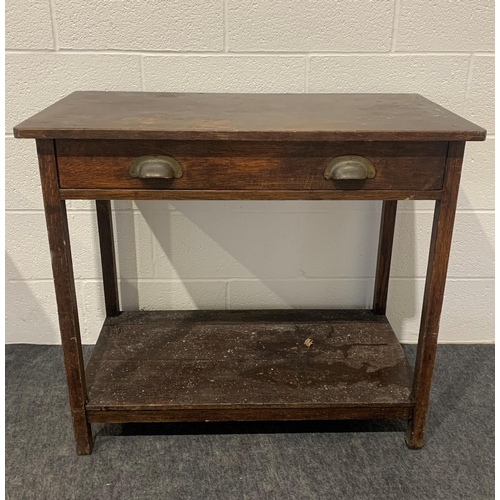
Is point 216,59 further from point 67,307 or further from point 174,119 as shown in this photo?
point 67,307

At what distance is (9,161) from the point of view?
1666 mm

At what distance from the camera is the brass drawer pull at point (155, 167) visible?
1.15 m

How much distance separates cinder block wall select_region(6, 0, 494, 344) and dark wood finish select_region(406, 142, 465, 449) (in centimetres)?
51

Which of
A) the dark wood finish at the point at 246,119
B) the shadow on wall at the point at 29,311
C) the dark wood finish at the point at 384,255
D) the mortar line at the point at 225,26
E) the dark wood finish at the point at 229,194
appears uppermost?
the mortar line at the point at 225,26

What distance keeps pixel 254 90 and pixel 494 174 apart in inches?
30.6

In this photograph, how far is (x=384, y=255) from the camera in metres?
1.75

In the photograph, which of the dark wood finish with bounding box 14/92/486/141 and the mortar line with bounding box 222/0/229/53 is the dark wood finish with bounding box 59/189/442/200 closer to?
the dark wood finish with bounding box 14/92/486/141

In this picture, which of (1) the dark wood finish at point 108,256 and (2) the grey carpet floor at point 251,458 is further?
(1) the dark wood finish at point 108,256

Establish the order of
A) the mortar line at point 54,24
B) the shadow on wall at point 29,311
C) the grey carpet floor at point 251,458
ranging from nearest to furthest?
the grey carpet floor at point 251,458, the mortar line at point 54,24, the shadow on wall at point 29,311

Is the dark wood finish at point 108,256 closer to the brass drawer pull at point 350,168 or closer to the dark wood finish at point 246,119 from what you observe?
the dark wood finish at point 246,119

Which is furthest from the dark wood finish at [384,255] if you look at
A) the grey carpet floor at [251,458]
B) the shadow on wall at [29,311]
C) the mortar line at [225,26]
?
the shadow on wall at [29,311]

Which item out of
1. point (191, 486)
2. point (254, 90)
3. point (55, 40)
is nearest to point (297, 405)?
point (191, 486)

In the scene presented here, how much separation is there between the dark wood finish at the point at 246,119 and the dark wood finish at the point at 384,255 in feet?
1.14

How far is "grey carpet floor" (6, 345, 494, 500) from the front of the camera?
1343 mm
